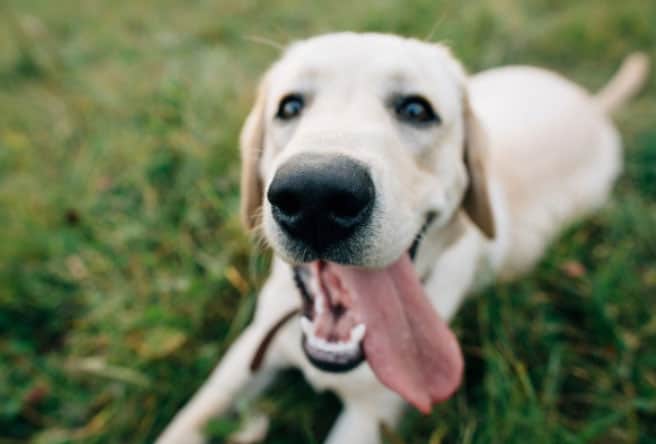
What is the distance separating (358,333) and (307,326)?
0.19m

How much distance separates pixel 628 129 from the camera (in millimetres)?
4059

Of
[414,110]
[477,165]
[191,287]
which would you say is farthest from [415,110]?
[191,287]

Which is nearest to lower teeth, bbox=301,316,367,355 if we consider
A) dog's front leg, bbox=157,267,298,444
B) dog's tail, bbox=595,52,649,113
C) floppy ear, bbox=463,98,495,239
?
dog's front leg, bbox=157,267,298,444

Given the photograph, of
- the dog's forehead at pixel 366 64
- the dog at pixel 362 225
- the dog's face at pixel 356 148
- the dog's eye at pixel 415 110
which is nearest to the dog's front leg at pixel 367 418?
the dog at pixel 362 225

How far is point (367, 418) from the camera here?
202 cm

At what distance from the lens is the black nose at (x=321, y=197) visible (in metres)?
1.38

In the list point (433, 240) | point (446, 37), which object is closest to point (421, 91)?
point (433, 240)

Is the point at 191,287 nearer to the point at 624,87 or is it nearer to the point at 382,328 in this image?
the point at 382,328

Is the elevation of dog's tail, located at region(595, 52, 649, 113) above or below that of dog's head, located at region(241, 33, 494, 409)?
below

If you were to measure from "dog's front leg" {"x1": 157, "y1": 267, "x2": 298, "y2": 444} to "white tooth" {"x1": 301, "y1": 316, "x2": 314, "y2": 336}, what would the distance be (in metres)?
0.20

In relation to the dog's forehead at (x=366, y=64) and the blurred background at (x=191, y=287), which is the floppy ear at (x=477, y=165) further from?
the blurred background at (x=191, y=287)

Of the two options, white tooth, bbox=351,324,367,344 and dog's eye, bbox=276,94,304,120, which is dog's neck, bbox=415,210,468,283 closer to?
white tooth, bbox=351,324,367,344

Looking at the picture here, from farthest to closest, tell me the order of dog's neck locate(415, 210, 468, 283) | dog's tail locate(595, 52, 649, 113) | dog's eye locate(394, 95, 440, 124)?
dog's tail locate(595, 52, 649, 113) → dog's neck locate(415, 210, 468, 283) → dog's eye locate(394, 95, 440, 124)

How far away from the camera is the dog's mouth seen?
1.81 meters
